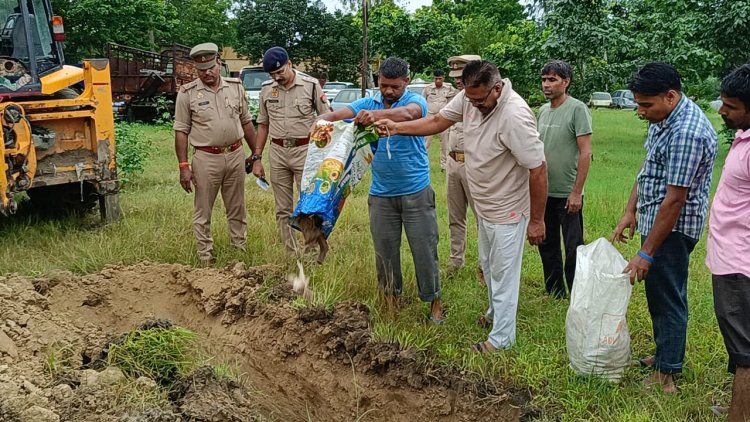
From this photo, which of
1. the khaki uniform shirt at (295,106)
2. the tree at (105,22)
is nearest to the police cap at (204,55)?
the khaki uniform shirt at (295,106)

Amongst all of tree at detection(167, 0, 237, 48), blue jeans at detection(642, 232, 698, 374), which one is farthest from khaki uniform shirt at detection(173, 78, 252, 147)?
tree at detection(167, 0, 237, 48)

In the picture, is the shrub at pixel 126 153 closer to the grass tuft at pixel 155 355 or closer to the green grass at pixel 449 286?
the green grass at pixel 449 286

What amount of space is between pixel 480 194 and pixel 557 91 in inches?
50.2

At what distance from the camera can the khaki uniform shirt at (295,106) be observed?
552cm

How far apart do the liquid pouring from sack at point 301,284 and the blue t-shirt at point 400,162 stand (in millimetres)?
838

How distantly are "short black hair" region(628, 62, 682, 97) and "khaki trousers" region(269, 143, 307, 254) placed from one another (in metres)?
3.00

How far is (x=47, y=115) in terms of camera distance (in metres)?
5.90

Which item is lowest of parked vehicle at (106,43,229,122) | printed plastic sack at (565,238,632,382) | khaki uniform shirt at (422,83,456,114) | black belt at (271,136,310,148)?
parked vehicle at (106,43,229,122)

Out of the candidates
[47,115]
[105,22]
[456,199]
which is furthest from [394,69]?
[105,22]

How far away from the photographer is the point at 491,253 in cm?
389

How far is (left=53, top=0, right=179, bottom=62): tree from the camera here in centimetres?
2381

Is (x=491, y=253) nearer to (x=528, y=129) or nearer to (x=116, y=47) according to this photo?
(x=528, y=129)

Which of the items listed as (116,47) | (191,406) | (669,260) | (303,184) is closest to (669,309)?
(669,260)

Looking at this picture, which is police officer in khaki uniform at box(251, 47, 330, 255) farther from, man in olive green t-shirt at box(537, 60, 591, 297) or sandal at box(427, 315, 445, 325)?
man in olive green t-shirt at box(537, 60, 591, 297)
